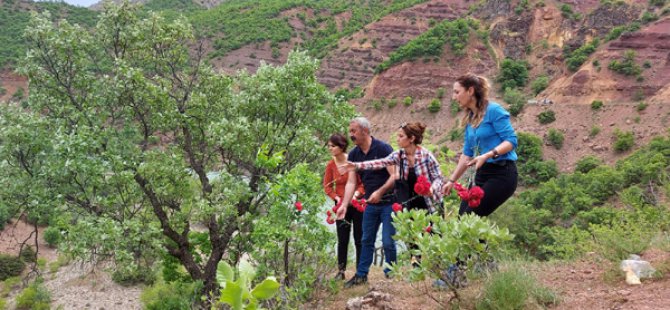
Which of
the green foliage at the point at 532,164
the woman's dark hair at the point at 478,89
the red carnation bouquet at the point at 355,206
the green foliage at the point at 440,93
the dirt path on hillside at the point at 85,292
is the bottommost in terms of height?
the dirt path on hillside at the point at 85,292

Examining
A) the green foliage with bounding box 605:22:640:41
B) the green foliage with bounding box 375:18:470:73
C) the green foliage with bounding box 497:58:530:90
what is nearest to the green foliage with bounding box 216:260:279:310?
the green foliage with bounding box 497:58:530:90

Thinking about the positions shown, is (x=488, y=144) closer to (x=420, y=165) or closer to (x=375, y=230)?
(x=420, y=165)

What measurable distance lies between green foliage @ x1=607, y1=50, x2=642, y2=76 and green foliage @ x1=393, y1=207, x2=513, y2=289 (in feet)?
148

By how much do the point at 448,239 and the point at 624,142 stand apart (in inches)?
1402

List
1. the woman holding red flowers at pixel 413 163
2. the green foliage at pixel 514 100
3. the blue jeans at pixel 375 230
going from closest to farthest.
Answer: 1. the woman holding red flowers at pixel 413 163
2. the blue jeans at pixel 375 230
3. the green foliage at pixel 514 100

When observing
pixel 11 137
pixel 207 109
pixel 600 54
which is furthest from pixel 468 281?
pixel 600 54

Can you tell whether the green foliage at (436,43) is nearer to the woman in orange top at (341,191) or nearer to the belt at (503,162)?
the woman in orange top at (341,191)

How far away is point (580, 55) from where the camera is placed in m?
45.9

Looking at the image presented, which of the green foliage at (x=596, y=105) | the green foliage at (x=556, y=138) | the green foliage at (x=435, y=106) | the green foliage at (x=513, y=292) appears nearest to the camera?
the green foliage at (x=513, y=292)

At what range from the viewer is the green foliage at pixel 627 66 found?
132 ft

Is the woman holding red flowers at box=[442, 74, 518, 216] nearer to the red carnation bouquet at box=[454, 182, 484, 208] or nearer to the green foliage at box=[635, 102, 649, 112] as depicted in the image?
the red carnation bouquet at box=[454, 182, 484, 208]

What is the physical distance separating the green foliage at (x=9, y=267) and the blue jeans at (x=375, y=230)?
23.3m

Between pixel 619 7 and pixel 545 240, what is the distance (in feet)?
135

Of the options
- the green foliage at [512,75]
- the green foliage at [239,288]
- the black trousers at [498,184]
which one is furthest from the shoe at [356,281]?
the green foliage at [512,75]
